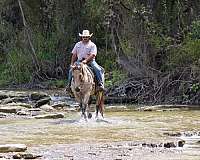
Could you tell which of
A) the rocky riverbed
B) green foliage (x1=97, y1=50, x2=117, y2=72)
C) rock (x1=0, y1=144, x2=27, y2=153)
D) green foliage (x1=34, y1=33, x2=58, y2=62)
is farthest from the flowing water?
green foliage (x1=34, y1=33, x2=58, y2=62)

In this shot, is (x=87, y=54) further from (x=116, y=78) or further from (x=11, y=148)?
(x=116, y=78)

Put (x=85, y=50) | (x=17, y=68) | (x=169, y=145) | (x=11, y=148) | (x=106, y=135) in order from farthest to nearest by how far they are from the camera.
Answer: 1. (x=17, y=68)
2. (x=85, y=50)
3. (x=106, y=135)
4. (x=169, y=145)
5. (x=11, y=148)

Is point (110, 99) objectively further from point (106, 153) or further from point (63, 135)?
point (106, 153)

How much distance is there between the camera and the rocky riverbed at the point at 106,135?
31.2ft

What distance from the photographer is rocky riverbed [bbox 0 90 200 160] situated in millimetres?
9516

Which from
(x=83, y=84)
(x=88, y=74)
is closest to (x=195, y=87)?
(x=88, y=74)

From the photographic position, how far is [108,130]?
1288 centimetres

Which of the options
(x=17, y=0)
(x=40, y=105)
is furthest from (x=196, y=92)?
(x=17, y=0)

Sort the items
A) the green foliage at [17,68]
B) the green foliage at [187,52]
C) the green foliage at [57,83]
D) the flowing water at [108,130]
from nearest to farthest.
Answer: the flowing water at [108,130], the green foliage at [187,52], the green foliage at [57,83], the green foliage at [17,68]

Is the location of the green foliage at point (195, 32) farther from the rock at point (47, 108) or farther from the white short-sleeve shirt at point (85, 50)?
the white short-sleeve shirt at point (85, 50)

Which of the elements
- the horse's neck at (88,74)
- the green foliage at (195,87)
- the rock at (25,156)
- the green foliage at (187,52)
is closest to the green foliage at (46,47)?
the green foliage at (187,52)

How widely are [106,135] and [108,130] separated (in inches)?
34.5

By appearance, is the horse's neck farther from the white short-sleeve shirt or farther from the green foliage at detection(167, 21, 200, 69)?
the green foliage at detection(167, 21, 200, 69)

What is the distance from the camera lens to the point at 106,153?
9.56 meters
